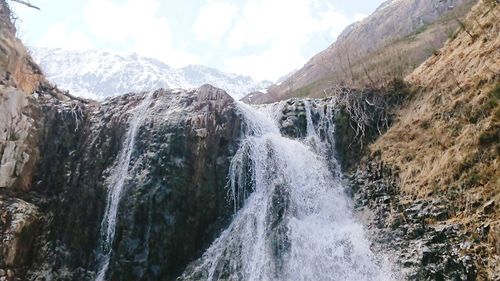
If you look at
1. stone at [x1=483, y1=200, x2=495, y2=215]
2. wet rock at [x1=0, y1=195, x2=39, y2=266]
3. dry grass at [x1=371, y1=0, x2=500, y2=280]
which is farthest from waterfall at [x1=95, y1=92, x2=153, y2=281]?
stone at [x1=483, y1=200, x2=495, y2=215]

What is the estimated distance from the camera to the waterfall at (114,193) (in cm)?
1405

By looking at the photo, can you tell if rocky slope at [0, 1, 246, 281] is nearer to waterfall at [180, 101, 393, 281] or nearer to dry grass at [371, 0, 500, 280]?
waterfall at [180, 101, 393, 281]

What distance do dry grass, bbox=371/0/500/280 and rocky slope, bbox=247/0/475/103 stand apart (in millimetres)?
2302

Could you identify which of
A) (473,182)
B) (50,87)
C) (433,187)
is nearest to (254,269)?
(433,187)

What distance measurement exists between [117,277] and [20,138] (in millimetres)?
5632

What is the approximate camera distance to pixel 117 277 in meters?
13.5

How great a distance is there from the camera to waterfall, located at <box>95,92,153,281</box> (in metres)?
14.0

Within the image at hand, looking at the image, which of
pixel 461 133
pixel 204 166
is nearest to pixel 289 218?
pixel 204 166

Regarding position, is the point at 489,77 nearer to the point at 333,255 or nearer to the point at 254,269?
the point at 333,255

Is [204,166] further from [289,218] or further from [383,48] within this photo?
[383,48]

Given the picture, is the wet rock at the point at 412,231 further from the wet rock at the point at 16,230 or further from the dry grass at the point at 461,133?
the wet rock at the point at 16,230

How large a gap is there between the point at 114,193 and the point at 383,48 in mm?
32296

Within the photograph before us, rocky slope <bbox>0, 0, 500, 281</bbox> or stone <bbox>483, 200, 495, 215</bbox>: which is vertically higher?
rocky slope <bbox>0, 0, 500, 281</bbox>

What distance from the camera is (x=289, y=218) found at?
548 inches
